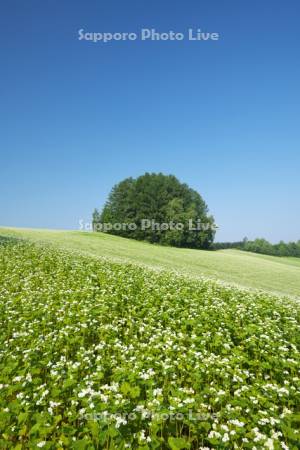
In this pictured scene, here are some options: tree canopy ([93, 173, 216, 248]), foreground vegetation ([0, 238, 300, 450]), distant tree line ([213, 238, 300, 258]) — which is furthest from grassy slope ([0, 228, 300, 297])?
distant tree line ([213, 238, 300, 258])

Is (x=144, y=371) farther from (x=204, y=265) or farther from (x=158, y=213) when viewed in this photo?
(x=158, y=213)

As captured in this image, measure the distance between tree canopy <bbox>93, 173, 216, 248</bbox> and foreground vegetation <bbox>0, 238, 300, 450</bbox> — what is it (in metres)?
69.7

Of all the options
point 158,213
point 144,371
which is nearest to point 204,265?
point 144,371

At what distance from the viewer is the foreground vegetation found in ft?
15.9

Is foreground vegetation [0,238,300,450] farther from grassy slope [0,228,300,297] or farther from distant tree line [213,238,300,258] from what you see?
distant tree line [213,238,300,258]

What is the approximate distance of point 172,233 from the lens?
8138 centimetres

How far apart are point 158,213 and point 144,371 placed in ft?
269

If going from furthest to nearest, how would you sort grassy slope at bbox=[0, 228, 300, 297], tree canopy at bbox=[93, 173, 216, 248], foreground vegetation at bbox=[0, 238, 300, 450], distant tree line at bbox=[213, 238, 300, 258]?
distant tree line at bbox=[213, 238, 300, 258] < tree canopy at bbox=[93, 173, 216, 248] < grassy slope at bbox=[0, 228, 300, 297] < foreground vegetation at bbox=[0, 238, 300, 450]

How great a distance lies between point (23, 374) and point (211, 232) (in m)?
87.7

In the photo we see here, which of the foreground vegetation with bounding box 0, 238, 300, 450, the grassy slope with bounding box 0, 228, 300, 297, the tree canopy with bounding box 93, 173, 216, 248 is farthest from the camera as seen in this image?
the tree canopy with bounding box 93, 173, 216, 248

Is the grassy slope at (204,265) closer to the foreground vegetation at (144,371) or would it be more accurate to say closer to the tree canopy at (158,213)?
the foreground vegetation at (144,371)

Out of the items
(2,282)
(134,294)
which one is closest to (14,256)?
(2,282)

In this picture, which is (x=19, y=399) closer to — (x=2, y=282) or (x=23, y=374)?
(x=23, y=374)

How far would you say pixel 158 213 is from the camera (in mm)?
88312
